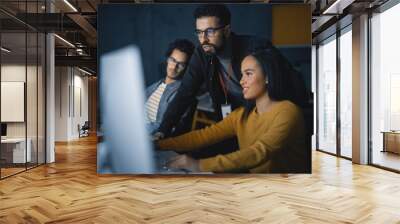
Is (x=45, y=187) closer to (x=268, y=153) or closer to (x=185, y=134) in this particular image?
(x=185, y=134)

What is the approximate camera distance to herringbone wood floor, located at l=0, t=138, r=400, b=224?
4164 millimetres

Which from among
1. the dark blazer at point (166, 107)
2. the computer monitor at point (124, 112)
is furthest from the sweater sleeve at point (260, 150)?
the computer monitor at point (124, 112)

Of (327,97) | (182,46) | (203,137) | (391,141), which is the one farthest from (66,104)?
(391,141)

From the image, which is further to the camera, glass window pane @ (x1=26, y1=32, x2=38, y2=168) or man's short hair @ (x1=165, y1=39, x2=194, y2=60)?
glass window pane @ (x1=26, y1=32, x2=38, y2=168)

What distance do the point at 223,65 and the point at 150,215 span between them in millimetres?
3153

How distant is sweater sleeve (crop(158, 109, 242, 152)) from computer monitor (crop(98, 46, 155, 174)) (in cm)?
39

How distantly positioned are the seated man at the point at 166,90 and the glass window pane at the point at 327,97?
530 centimetres

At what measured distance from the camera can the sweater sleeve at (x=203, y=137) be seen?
6594 mm

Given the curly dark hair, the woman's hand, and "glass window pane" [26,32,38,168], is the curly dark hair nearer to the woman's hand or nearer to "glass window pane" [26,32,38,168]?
the woman's hand

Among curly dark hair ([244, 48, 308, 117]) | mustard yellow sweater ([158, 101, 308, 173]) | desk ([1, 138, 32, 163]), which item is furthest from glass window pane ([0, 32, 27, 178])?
curly dark hair ([244, 48, 308, 117])

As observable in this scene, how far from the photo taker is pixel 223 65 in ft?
21.7

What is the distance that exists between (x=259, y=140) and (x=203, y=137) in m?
0.93

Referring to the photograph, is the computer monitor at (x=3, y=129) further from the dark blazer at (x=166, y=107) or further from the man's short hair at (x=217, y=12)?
the man's short hair at (x=217, y=12)

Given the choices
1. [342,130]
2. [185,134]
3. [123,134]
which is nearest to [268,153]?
[185,134]
